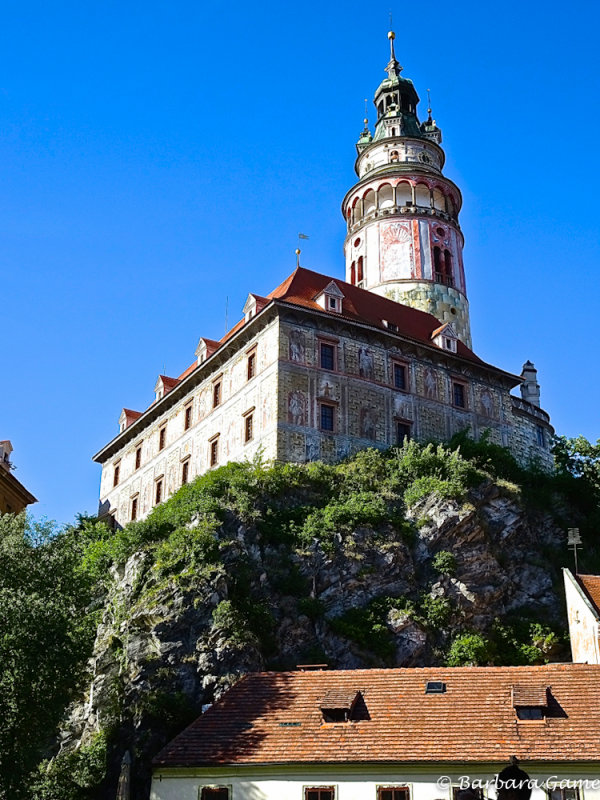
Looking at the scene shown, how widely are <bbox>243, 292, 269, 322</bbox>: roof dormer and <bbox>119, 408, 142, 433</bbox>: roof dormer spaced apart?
13877 millimetres

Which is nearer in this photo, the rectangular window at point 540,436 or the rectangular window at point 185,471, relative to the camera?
the rectangular window at point 185,471

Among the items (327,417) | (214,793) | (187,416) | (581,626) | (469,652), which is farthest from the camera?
(187,416)

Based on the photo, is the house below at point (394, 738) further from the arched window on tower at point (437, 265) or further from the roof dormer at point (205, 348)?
the arched window on tower at point (437, 265)

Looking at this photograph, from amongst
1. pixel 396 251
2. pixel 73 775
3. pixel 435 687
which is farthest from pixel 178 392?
pixel 435 687

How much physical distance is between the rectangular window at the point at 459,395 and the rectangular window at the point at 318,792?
2659 cm

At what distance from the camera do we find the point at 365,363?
42969mm

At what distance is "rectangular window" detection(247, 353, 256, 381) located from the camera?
4212 cm

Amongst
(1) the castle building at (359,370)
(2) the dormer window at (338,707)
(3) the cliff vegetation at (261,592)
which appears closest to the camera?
(2) the dormer window at (338,707)

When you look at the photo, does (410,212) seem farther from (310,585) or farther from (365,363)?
(310,585)

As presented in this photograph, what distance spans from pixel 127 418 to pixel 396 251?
736 inches

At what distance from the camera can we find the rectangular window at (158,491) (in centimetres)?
4784

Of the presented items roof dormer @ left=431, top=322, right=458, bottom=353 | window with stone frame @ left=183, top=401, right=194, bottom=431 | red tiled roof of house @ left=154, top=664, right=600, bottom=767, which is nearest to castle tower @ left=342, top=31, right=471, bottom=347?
roof dormer @ left=431, top=322, right=458, bottom=353

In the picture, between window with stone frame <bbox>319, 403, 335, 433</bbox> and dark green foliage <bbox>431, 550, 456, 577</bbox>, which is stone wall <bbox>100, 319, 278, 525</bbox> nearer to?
window with stone frame <bbox>319, 403, 335, 433</bbox>

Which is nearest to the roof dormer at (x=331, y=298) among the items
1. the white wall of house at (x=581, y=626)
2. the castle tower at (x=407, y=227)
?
the castle tower at (x=407, y=227)
